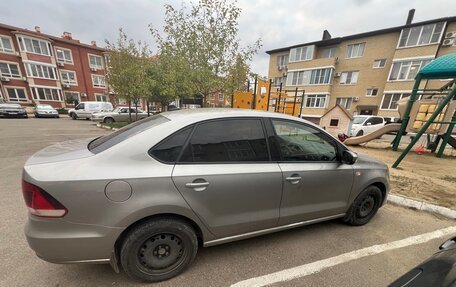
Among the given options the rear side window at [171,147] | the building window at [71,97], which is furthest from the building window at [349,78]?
the building window at [71,97]

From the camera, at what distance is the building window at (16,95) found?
2245 centimetres

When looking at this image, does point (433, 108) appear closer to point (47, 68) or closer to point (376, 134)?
point (376, 134)

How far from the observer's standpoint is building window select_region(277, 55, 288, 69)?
92.8 feet

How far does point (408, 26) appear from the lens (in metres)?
18.9

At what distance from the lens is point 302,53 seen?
25.3 meters

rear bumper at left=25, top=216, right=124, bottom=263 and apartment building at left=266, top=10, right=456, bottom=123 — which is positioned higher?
apartment building at left=266, top=10, right=456, bottom=123

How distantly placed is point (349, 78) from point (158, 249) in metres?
27.7

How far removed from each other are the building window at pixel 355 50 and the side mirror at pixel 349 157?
26.2 metres

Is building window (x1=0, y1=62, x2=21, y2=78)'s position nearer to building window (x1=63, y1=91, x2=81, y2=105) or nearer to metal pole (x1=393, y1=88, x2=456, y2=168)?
building window (x1=63, y1=91, x2=81, y2=105)

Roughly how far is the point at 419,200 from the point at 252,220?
3727mm

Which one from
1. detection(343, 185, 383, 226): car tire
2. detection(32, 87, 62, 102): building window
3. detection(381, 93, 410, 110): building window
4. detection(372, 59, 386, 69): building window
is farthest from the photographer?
detection(32, 87, 62, 102): building window

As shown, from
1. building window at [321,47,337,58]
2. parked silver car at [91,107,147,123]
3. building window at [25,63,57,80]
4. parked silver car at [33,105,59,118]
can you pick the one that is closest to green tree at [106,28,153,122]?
parked silver car at [91,107,147,123]

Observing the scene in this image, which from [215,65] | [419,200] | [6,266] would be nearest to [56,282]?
[6,266]

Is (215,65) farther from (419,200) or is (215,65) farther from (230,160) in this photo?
(419,200)
